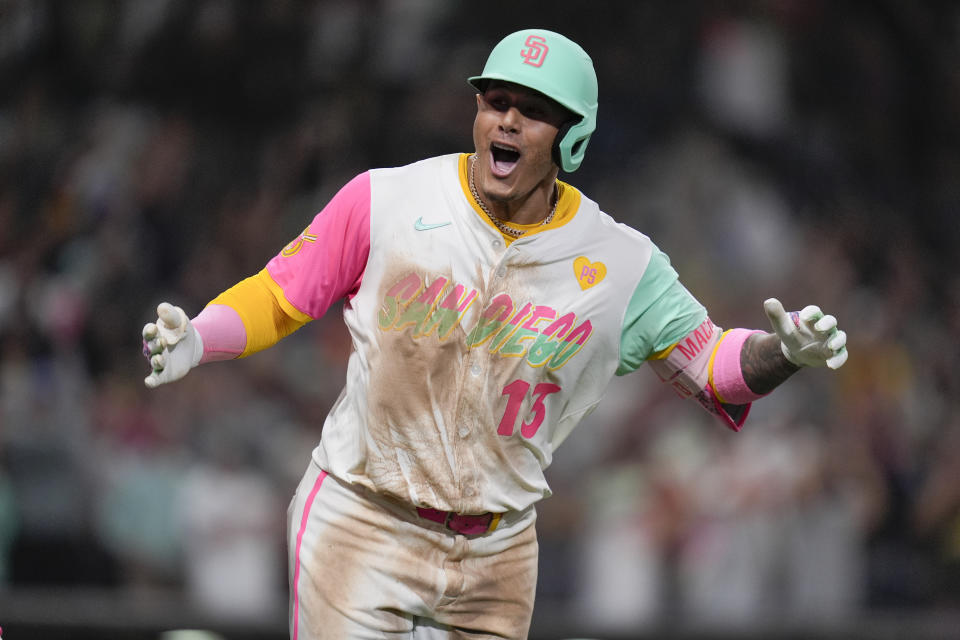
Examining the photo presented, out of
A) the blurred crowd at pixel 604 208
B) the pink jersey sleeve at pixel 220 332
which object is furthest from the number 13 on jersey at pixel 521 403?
the blurred crowd at pixel 604 208

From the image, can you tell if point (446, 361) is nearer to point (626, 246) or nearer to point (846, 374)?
point (626, 246)

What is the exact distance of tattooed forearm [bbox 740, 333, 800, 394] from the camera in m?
3.66

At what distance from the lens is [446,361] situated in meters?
3.54

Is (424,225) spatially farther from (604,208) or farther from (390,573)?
(604,208)

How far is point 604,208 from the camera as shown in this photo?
920 cm

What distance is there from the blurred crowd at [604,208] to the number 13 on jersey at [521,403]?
3134mm

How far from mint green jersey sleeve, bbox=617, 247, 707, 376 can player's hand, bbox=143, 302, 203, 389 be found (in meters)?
1.15

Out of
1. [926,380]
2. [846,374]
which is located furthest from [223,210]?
[926,380]

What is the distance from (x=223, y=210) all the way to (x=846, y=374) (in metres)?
4.10

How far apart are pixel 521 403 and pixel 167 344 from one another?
92cm

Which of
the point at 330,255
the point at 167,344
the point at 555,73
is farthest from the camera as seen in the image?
the point at 330,255

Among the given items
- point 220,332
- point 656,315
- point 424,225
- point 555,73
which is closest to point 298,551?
point 220,332

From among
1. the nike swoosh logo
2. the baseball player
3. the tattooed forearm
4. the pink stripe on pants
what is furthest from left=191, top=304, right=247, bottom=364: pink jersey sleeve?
the tattooed forearm

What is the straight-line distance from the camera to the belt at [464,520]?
359 cm
